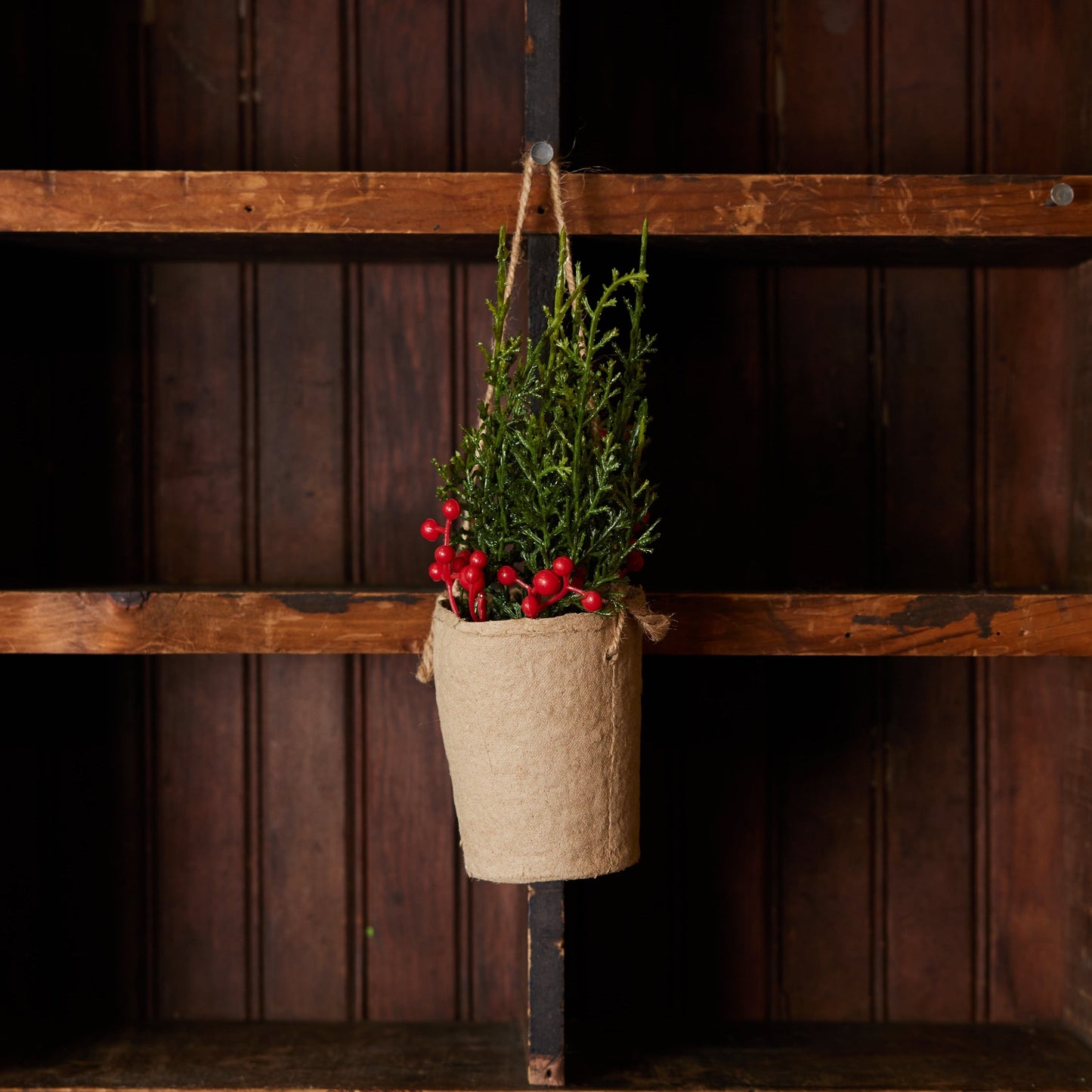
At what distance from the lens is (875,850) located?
1.31 meters

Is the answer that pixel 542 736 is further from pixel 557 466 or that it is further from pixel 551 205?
pixel 551 205

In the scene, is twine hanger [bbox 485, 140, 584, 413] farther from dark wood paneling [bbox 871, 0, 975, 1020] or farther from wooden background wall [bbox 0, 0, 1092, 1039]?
dark wood paneling [bbox 871, 0, 975, 1020]

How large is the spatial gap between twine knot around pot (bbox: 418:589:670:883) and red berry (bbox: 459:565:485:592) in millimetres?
33

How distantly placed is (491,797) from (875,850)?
673mm

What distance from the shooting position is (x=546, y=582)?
0.82m

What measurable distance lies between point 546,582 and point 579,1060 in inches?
25.5

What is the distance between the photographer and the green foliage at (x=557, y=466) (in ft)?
2.80

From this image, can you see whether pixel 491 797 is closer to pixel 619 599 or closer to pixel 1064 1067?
pixel 619 599

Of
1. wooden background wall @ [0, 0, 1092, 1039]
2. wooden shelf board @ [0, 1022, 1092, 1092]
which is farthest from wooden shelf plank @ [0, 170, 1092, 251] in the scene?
wooden shelf board @ [0, 1022, 1092, 1092]

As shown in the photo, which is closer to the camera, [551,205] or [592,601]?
[592,601]

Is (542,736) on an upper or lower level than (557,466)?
lower

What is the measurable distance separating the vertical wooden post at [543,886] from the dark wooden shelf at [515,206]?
43 mm

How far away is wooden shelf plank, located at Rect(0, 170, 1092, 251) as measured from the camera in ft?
3.31

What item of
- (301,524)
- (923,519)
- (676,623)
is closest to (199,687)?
(301,524)
